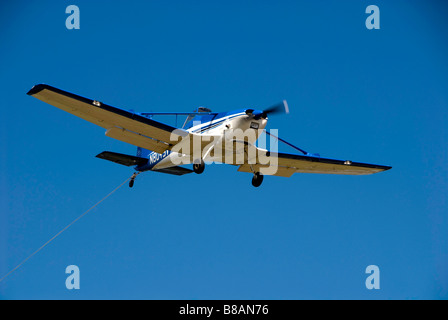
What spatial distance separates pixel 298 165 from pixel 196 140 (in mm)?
5952

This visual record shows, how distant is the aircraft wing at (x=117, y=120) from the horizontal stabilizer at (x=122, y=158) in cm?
276

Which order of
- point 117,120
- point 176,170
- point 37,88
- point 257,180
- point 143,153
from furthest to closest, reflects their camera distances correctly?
point 143,153, point 176,170, point 257,180, point 117,120, point 37,88

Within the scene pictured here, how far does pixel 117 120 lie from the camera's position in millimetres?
20234

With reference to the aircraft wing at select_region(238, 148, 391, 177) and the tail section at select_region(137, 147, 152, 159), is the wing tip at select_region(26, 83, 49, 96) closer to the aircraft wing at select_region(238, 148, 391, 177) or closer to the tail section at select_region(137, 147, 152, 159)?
the tail section at select_region(137, 147, 152, 159)

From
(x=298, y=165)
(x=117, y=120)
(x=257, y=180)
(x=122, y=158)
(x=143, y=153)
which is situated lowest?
(x=257, y=180)

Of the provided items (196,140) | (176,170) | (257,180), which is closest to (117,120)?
(196,140)

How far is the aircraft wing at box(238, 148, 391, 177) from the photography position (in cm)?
2350

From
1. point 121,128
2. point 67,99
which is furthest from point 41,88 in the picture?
point 121,128

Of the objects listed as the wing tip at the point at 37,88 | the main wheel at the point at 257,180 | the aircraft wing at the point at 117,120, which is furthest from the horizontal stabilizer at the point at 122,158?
the wing tip at the point at 37,88

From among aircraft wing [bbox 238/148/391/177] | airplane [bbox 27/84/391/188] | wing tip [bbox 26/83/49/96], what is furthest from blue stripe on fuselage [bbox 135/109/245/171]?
wing tip [bbox 26/83/49/96]

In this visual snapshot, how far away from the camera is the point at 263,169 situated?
2394cm

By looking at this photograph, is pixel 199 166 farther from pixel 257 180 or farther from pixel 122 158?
pixel 122 158
